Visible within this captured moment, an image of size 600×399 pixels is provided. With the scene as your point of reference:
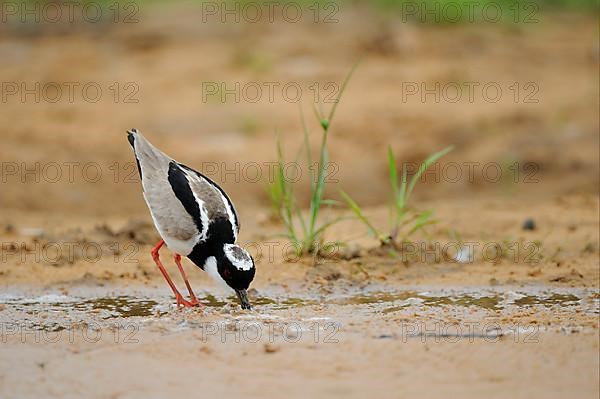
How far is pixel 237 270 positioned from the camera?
6.93 m

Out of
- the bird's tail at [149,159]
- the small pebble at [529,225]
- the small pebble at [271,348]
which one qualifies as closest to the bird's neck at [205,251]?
the bird's tail at [149,159]

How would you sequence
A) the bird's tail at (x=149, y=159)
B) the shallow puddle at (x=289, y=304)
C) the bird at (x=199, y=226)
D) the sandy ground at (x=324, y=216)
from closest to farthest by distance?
the sandy ground at (x=324, y=216) < the shallow puddle at (x=289, y=304) < the bird at (x=199, y=226) < the bird's tail at (x=149, y=159)

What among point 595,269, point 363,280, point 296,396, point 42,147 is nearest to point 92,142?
point 42,147

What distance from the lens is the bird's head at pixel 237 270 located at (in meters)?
6.94

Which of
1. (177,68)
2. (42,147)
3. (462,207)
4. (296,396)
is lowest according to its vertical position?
(296,396)

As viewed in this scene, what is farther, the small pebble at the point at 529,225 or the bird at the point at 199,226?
the small pebble at the point at 529,225

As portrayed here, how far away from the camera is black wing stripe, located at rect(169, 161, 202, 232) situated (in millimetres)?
7422

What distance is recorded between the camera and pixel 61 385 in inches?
213

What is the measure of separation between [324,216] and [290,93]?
412 centimetres

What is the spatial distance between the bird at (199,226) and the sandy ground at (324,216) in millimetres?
277

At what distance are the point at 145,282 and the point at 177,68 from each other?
7.47 metres

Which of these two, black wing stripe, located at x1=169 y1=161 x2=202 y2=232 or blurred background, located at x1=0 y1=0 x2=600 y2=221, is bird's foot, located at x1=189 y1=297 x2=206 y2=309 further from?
blurred background, located at x1=0 y1=0 x2=600 y2=221

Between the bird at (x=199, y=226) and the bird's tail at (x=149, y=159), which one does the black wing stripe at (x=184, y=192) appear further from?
the bird's tail at (x=149, y=159)

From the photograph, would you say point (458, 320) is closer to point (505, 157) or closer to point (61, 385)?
point (61, 385)
